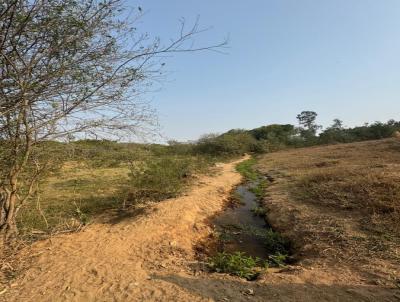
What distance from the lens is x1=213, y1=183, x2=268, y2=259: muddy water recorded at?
713cm

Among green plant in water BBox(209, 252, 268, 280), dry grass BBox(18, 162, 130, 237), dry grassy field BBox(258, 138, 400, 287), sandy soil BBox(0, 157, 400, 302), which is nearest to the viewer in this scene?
sandy soil BBox(0, 157, 400, 302)

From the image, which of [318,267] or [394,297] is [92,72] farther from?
[394,297]

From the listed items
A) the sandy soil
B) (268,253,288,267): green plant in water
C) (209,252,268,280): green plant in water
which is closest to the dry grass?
the sandy soil

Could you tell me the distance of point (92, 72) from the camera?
4.93 m

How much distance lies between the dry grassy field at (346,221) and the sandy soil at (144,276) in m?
0.57

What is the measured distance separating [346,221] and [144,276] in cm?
429

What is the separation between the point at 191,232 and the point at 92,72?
407cm

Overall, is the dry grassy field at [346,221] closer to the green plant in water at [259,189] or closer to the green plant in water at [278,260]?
the green plant in water at [278,260]

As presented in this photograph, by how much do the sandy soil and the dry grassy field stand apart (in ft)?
1.86

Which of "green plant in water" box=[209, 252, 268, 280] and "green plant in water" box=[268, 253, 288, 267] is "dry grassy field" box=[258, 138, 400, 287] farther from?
"green plant in water" box=[209, 252, 268, 280]

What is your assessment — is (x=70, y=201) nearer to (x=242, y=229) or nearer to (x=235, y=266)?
(x=242, y=229)

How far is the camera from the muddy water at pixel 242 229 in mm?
7133

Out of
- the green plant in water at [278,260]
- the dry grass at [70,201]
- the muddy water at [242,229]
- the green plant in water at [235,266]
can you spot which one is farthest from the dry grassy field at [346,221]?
the dry grass at [70,201]

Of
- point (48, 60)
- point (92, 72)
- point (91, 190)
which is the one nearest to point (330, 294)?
point (92, 72)
